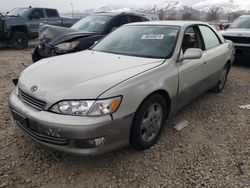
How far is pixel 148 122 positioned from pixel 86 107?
2.87 feet

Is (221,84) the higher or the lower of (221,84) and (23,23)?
the lower

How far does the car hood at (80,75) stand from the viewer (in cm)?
231

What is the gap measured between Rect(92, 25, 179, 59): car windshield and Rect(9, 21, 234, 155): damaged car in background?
13mm

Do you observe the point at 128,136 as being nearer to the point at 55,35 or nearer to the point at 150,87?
the point at 150,87

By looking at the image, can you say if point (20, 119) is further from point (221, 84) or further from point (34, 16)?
point (34, 16)

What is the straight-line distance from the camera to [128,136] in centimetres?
252

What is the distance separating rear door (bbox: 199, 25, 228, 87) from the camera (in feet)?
13.1

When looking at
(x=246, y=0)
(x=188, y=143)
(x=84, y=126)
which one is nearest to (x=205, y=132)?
(x=188, y=143)

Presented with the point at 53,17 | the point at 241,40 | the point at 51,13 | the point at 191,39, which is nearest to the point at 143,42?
the point at 191,39

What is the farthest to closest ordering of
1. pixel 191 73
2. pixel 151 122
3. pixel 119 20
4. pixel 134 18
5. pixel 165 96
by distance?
pixel 134 18, pixel 119 20, pixel 191 73, pixel 165 96, pixel 151 122

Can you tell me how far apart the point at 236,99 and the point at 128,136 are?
303cm

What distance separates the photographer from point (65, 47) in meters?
5.02

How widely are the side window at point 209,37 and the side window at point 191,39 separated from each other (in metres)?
0.18

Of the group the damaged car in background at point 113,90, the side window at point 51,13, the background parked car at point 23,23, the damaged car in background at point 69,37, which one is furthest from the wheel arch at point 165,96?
the side window at point 51,13
